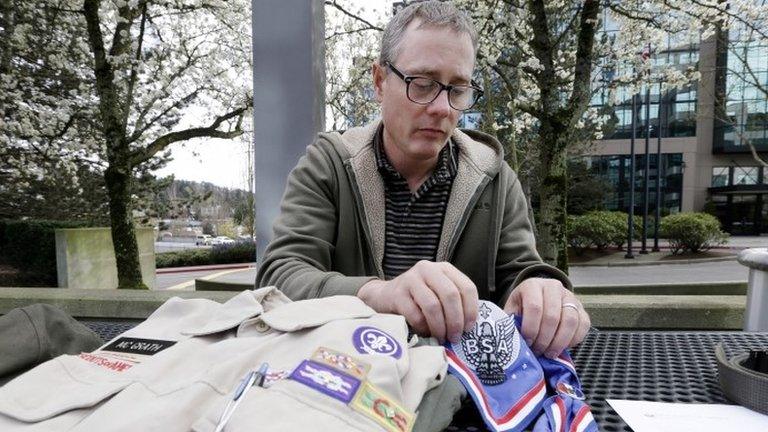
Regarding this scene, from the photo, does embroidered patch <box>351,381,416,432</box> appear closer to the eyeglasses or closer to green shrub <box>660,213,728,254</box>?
the eyeglasses

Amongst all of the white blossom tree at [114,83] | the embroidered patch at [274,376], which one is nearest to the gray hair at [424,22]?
the embroidered patch at [274,376]

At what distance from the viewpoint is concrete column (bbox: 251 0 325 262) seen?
2686mm

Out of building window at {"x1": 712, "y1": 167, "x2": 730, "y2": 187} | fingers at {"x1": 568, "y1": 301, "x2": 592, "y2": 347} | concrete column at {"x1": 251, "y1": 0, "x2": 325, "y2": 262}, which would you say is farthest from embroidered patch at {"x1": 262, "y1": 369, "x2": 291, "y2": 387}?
building window at {"x1": 712, "y1": 167, "x2": 730, "y2": 187}

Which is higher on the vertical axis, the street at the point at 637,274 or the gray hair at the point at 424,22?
the gray hair at the point at 424,22

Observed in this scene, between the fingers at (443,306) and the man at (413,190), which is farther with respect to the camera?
the man at (413,190)

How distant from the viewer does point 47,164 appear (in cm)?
1064

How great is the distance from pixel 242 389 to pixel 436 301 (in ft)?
1.48

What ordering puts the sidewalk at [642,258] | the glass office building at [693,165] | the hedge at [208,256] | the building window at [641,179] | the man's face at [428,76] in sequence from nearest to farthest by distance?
the man's face at [428,76], the sidewalk at [642,258], the hedge at [208,256], the glass office building at [693,165], the building window at [641,179]

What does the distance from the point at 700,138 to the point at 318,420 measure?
4344 centimetres

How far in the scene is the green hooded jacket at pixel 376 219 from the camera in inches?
68.7

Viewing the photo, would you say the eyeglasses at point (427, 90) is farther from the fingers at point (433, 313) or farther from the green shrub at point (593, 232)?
the green shrub at point (593, 232)

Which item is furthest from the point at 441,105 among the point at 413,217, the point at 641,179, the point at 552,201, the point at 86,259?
the point at 641,179

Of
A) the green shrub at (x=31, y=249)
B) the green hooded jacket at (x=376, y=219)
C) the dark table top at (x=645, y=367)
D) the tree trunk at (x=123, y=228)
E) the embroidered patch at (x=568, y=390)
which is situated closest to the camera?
the embroidered patch at (x=568, y=390)

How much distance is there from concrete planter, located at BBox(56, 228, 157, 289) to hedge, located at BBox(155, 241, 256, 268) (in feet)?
30.2
